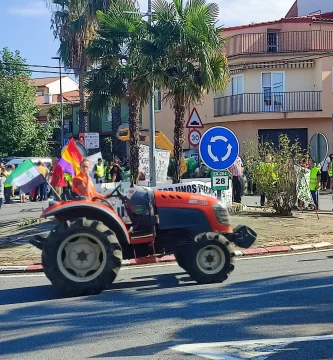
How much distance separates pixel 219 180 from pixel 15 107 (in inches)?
1236

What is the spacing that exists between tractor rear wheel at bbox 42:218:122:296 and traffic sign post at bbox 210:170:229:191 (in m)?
4.50

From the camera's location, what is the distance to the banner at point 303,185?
17.9 m

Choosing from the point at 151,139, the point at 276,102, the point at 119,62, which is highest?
the point at 276,102

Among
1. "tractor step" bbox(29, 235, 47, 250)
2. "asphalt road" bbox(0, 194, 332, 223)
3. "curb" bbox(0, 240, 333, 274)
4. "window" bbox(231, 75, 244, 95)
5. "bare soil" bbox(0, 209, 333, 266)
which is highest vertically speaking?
"window" bbox(231, 75, 244, 95)

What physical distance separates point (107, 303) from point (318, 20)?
32.0 metres

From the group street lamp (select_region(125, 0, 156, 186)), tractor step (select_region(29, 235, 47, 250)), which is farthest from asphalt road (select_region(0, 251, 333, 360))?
street lamp (select_region(125, 0, 156, 186))

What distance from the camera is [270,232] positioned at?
49.5 ft

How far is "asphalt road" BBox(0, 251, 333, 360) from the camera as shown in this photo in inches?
258

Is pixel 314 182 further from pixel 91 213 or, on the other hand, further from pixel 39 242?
pixel 39 242

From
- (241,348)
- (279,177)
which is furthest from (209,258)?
(279,177)

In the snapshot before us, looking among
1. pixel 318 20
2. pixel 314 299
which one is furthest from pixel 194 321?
pixel 318 20

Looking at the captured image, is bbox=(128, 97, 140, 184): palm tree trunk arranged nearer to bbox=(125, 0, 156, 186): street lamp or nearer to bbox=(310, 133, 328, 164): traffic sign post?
bbox=(125, 0, 156, 186): street lamp

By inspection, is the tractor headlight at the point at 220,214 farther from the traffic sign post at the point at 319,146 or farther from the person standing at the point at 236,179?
the person standing at the point at 236,179

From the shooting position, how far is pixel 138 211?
31.8 ft
